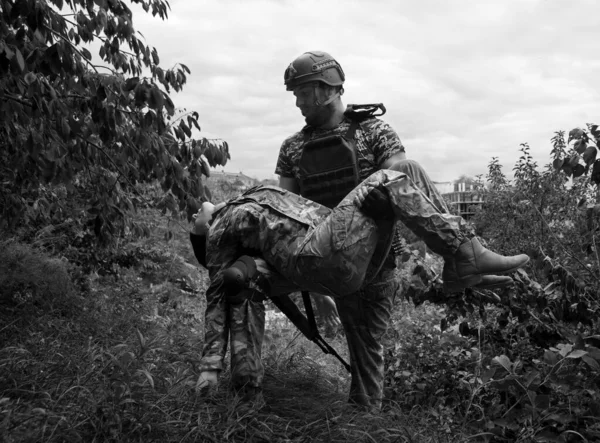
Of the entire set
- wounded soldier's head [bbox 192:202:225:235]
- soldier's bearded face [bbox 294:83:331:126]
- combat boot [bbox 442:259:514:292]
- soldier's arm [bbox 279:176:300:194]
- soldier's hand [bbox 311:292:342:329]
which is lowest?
soldier's hand [bbox 311:292:342:329]

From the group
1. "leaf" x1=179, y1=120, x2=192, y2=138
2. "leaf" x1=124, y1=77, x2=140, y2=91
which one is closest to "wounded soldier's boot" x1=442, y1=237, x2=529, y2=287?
"leaf" x1=124, y1=77, x2=140, y2=91

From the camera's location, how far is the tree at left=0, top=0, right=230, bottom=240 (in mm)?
3893

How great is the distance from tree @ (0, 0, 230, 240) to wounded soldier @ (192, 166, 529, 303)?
1.39 m

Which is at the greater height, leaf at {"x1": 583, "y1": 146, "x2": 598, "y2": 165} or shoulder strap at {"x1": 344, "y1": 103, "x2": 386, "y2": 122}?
shoulder strap at {"x1": 344, "y1": 103, "x2": 386, "y2": 122}

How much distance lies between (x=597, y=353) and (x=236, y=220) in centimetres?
194

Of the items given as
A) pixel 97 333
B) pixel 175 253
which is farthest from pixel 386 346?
pixel 175 253

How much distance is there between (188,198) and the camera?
17.1 ft

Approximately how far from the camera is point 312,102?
3549 mm

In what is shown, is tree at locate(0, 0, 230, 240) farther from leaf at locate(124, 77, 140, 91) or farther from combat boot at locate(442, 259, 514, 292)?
combat boot at locate(442, 259, 514, 292)

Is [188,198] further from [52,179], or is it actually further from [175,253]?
[175,253]

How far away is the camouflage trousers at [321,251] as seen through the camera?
2.98 m

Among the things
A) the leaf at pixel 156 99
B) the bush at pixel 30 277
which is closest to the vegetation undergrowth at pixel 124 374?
the bush at pixel 30 277

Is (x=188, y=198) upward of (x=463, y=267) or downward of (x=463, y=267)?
upward

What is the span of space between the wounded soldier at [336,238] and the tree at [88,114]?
139 centimetres
